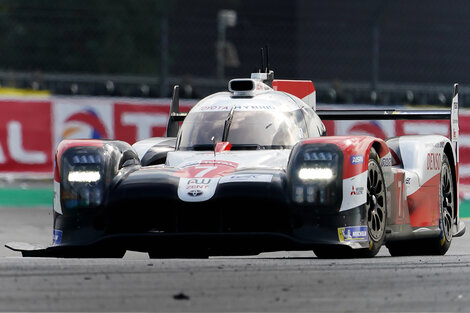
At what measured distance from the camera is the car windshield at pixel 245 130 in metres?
9.00

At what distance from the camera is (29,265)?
7.29 meters

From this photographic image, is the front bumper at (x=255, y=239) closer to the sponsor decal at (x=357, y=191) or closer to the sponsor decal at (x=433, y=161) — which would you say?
the sponsor decal at (x=357, y=191)

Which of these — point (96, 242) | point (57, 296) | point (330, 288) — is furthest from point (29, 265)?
point (330, 288)

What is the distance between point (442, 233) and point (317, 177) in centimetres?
215

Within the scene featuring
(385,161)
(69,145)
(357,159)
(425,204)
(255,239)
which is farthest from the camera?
(425,204)

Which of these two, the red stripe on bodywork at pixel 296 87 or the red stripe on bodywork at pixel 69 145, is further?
the red stripe on bodywork at pixel 296 87

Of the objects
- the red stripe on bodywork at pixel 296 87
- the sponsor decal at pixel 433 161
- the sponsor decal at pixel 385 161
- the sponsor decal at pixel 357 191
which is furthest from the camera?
the red stripe on bodywork at pixel 296 87

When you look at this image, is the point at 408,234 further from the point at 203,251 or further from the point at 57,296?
the point at 57,296

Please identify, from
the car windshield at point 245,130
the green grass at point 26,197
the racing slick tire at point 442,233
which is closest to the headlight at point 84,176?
the car windshield at point 245,130

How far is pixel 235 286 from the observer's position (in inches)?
248

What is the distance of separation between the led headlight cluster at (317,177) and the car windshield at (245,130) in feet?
3.25

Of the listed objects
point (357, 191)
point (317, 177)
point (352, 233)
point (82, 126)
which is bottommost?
point (82, 126)

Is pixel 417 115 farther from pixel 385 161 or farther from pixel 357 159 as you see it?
pixel 357 159

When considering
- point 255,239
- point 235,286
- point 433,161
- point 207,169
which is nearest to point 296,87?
point 433,161
